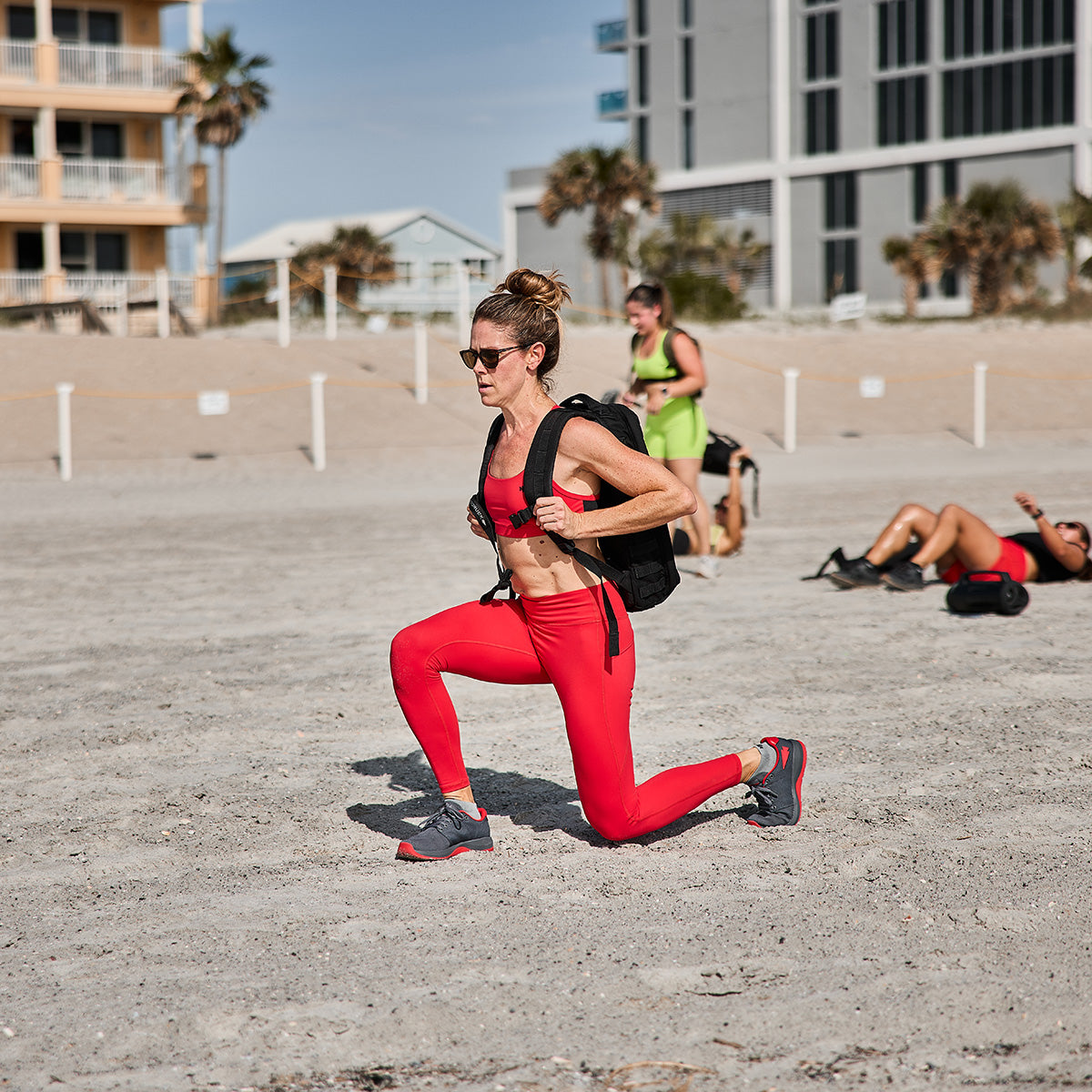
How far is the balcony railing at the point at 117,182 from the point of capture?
34.7 meters

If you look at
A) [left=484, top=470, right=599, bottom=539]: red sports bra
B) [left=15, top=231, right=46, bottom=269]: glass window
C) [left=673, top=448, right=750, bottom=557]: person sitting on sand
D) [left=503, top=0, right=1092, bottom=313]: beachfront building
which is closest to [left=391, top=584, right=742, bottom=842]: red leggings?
[left=484, top=470, right=599, bottom=539]: red sports bra

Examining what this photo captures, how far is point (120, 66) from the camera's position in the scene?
3544cm

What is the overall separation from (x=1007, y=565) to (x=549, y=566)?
498 centimetres

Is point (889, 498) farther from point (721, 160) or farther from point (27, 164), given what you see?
point (721, 160)

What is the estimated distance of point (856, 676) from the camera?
6086mm

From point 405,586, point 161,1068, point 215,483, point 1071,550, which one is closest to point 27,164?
point 215,483

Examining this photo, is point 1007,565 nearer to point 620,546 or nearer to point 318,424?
point 620,546

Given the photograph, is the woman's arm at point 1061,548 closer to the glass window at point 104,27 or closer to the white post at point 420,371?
the white post at point 420,371

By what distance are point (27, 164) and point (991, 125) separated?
105 ft

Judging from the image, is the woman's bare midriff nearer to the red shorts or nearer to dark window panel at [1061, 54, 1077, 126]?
the red shorts

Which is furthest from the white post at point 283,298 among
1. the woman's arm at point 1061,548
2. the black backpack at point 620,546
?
the black backpack at point 620,546

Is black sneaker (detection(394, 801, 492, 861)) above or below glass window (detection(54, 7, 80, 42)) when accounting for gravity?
below

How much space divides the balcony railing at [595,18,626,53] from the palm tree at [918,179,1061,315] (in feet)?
81.9

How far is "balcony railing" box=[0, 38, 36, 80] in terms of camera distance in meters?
34.2
